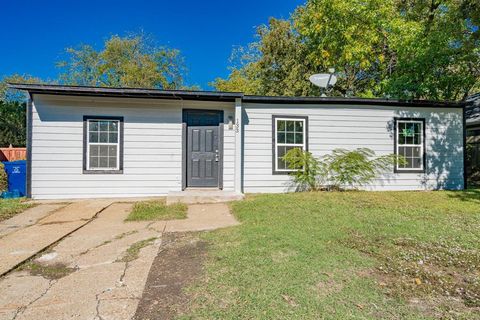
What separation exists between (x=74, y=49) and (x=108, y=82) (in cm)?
487

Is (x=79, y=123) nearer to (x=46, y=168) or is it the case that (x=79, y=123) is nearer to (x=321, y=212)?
(x=46, y=168)

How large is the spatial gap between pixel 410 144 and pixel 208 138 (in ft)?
19.8

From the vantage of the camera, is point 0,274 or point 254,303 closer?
point 254,303

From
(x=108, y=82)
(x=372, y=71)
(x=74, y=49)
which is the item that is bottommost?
(x=372, y=71)

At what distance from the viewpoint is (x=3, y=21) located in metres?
18.2

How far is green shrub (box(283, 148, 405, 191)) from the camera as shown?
788 cm

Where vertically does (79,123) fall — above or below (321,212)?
above

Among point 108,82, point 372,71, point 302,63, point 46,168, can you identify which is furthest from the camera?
point 108,82

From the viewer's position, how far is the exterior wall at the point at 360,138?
25.9ft

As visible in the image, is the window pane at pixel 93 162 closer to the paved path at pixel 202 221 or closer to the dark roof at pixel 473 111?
the paved path at pixel 202 221

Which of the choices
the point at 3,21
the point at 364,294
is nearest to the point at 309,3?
the point at 364,294

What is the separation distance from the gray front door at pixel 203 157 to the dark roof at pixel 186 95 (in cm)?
93

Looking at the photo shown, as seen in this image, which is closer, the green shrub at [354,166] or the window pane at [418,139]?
the green shrub at [354,166]

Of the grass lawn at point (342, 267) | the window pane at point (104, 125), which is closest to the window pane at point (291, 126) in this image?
the grass lawn at point (342, 267)
